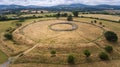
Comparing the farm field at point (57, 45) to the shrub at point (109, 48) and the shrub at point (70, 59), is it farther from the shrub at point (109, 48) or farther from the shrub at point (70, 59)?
the shrub at point (109, 48)

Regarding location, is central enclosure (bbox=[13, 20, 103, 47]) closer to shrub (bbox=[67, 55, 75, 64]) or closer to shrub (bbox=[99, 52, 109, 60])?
shrub (bbox=[99, 52, 109, 60])

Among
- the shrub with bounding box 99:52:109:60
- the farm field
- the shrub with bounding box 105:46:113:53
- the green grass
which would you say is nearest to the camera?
the farm field

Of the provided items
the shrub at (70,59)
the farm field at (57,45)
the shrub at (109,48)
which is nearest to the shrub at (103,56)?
the farm field at (57,45)

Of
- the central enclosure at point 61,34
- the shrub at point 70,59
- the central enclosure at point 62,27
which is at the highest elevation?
the central enclosure at point 62,27

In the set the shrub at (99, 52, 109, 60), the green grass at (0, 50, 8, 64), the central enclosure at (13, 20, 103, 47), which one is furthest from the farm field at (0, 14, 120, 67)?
the shrub at (99, 52, 109, 60)

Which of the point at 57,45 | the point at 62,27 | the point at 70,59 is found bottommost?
the point at 70,59

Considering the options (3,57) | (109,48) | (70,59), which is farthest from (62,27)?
(3,57)

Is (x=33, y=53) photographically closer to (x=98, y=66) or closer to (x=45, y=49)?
(x=45, y=49)

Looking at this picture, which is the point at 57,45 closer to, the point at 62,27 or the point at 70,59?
the point at 70,59

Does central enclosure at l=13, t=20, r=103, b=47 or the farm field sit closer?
the farm field

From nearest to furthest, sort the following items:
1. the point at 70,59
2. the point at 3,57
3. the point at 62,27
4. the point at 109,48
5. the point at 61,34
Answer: the point at 70,59 → the point at 3,57 → the point at 109,48 → the point at 61,34 → the point at 62,27

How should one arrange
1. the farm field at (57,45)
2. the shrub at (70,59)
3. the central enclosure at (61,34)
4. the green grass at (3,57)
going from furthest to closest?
1. the central enclosure at (61,34)
2. the green grass at (3,57)
3. the farm field at (57,45)
4. the shrub at (70,59)
